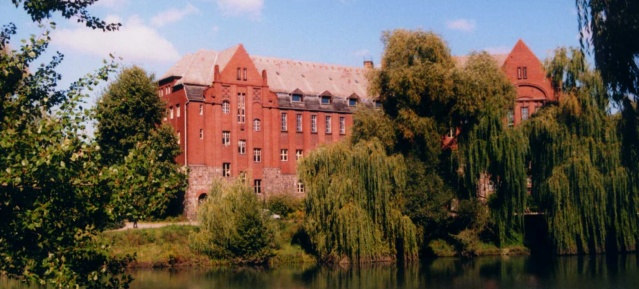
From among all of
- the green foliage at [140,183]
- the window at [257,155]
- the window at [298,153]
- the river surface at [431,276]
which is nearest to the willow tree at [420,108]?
the river surface at [431,276]

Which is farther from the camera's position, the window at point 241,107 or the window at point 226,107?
the window at point 241,107

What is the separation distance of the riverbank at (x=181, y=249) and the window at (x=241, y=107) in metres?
13.9

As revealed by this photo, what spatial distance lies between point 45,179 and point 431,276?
24.7 metres

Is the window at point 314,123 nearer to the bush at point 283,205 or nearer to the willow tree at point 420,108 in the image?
the bush at point 283,205

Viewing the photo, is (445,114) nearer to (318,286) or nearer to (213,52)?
(318,286)

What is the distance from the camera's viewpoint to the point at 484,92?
40.2 m

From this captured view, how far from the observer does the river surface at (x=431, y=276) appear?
30.4 metres

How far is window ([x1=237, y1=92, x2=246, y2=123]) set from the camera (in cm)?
5412

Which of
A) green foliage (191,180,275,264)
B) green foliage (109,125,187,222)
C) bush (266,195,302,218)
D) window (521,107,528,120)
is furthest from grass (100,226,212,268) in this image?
window (521,107,528,120)

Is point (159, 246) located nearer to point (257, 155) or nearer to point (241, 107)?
point (257, 155)

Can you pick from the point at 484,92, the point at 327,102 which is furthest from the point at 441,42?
the point at 327,102

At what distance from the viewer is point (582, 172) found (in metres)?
38.2

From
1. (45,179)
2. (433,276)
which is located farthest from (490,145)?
(45,179)

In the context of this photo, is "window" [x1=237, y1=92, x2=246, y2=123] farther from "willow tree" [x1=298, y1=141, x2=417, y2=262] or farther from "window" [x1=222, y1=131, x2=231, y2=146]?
"willow tree" [x1=298, y1=141, x2=417, y2=262]
